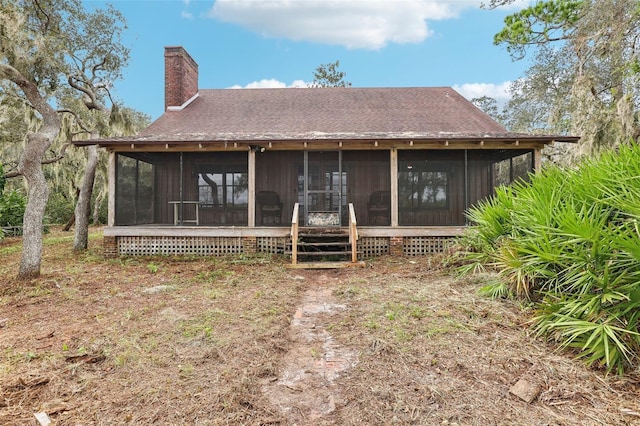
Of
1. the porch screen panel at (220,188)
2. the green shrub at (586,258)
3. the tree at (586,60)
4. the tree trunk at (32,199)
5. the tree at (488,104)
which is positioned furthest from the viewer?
the tree at (488,104)

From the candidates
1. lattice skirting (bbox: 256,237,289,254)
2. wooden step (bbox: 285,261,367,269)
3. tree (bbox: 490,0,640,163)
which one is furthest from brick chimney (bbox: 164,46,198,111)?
tree (bbox: 490,0,640,163)

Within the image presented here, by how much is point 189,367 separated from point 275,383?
768 millimetres

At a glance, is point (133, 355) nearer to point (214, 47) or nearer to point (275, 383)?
point (275, 383)

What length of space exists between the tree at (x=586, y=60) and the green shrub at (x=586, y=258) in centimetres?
873

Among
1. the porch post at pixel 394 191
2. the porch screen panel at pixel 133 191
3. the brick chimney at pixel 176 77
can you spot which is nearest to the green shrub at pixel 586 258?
the porch post at pixel 394 191

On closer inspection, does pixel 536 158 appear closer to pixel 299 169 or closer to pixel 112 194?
pixel 299 169

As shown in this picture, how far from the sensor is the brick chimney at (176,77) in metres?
12.6

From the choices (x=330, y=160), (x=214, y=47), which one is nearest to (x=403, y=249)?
(x=330, y=160)

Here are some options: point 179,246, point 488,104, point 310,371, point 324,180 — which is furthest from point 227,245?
point 488,104

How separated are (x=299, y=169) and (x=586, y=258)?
897 cm

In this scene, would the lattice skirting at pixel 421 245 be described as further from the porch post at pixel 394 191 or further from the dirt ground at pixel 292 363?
the dirt ground at pixel 292 363

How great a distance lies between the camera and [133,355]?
10.6 ft

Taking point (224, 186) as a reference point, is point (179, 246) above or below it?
below

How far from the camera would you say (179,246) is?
30.8ft
